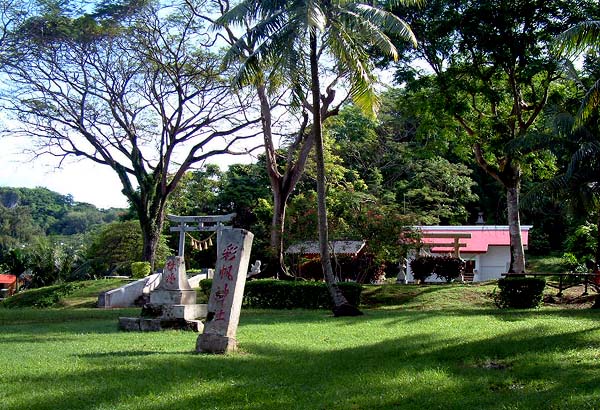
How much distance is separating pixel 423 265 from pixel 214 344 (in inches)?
707

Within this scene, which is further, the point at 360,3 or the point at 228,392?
the point at 360,3

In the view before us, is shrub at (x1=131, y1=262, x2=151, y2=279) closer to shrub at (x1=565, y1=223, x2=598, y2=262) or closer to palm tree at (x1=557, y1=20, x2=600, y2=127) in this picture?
shrub at (x1=565, y1=223, x2=598, y2=262)

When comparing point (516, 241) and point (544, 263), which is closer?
point (516, 241)

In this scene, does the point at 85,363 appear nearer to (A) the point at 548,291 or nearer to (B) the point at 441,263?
(A) the point at 548,291

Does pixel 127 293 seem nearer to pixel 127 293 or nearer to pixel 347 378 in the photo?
pixel 127 293

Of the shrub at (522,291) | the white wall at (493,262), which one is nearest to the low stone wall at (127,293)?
the shrub at (522,291)

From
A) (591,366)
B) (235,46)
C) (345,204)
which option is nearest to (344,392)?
(591,366)

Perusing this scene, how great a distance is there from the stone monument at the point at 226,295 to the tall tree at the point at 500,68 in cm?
1045

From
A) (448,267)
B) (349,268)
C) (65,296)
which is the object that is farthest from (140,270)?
(448,267)

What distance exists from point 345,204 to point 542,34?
9291mm

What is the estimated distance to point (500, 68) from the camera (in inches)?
859

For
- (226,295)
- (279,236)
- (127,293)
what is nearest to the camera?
(226,295)

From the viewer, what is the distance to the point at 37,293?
93.7 feet

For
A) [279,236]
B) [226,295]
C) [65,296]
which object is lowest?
[65,296]
